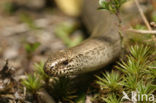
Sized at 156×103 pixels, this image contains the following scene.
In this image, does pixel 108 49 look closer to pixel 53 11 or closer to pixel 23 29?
pixel 23 29

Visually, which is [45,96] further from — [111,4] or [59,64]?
[111,4]

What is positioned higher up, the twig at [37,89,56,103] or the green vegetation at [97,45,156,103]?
the green vegetation at [97,45,156,103]

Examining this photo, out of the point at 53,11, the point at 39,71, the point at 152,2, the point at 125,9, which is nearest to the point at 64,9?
the point at 53,11

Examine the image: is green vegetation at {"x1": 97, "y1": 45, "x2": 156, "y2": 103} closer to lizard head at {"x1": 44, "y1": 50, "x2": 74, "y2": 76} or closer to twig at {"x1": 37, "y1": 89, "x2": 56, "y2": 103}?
lizard head at {"x1": 44, "y1": 50, "x2": 74, "y2": 76}

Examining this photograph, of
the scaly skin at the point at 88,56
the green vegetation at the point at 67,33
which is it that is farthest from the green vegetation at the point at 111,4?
the green vegetation at the point at 67,33

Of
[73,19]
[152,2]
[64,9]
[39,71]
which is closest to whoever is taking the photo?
[39,71]

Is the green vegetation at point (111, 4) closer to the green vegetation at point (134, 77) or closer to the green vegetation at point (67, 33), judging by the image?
the green vegetation at point (134, 77)

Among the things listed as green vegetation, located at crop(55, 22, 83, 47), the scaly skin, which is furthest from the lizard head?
green vegetation, located at crop(55, 22, 83, 47)

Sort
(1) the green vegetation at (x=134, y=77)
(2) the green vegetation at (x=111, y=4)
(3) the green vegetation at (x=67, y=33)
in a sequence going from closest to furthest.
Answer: (1) the green vegetation at (x=134, y=77)
(2) the green vegetation at (x=111, y=4)
(3) the green vegetation at (x=67, y=33)
